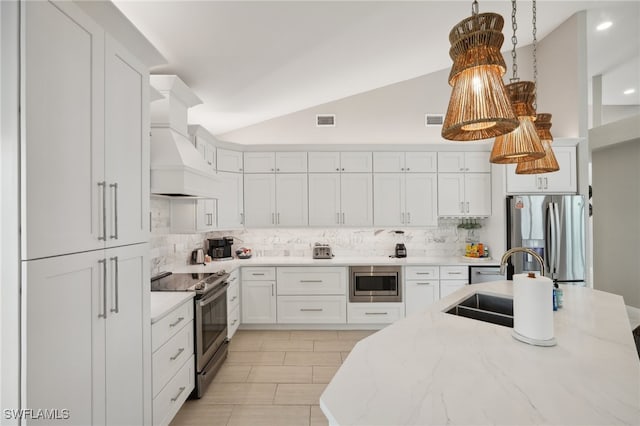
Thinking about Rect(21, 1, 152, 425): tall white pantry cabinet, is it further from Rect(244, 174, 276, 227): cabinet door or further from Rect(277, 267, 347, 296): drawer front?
Rect(244, 174, 276, 227): cabinet door

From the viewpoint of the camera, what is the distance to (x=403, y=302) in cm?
403

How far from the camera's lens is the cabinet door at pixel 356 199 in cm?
433

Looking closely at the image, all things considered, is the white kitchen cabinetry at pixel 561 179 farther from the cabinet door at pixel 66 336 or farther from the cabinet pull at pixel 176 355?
the cabinet door at pixel 66 336

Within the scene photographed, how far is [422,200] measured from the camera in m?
4.32

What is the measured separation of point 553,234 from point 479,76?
11.4 feet

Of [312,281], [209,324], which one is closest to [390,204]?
[312,281]

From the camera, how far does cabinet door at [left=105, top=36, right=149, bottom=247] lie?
1.47 m

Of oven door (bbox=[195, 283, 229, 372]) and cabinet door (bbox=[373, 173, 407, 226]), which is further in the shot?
cabinet door (bbox=[373, 173, 407, 226])

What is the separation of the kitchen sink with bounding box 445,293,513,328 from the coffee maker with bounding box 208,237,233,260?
10.4ft

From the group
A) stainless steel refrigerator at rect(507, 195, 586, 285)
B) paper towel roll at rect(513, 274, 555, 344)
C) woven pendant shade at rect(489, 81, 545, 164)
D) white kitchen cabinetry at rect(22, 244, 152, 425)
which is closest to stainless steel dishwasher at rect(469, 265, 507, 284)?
stainless steel refrigerator at rect(507, 195, 586, 285)

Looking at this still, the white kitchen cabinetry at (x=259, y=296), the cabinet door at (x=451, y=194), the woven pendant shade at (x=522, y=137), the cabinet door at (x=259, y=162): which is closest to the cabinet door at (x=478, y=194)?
the cabinet door at (x=451, y=194)

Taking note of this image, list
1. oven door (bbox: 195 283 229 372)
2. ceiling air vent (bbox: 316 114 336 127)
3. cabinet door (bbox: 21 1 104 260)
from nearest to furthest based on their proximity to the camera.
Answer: cabinet door (bbox: 21 1 104 260) → oven door (bbox: 195 283 229 372) → ceiling air vent (bbox: 316 114 336 127)

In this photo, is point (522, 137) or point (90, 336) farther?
Result: point (522, 137)

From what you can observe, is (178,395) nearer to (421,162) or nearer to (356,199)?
(356,199)
